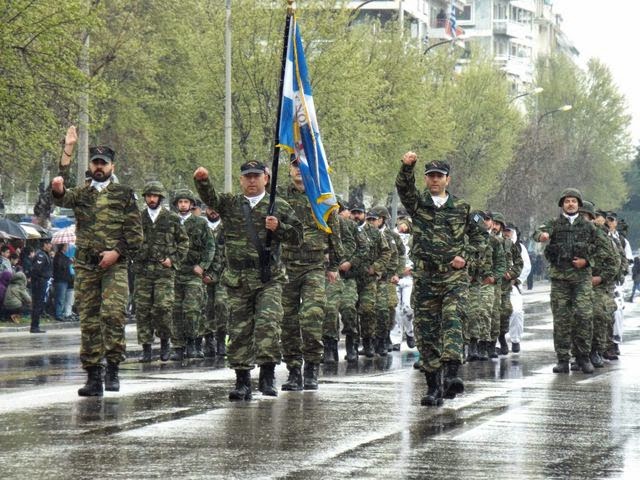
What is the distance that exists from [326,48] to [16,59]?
18192 millimetres

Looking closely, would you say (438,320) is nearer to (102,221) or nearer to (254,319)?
(254,319)

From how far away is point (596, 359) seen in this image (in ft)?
66.1

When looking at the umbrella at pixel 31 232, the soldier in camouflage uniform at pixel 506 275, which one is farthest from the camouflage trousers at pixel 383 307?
the umbrella at pixel 31 232

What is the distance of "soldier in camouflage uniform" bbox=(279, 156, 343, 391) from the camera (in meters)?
14.8

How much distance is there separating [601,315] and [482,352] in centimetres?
188

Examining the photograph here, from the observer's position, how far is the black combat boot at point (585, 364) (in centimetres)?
1861

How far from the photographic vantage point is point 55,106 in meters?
33.5

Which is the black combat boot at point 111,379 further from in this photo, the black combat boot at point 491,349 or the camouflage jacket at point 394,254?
the black combat boot at point 491,349

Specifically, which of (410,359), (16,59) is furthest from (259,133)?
(410,359)

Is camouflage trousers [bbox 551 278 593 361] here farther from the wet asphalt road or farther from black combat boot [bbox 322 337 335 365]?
black combat boot [bbox 322 337 335 365]

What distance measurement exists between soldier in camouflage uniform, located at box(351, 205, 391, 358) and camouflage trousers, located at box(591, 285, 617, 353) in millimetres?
2862

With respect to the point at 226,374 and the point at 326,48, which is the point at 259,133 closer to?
the point at 326,48

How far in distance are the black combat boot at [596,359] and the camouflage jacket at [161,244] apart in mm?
5231

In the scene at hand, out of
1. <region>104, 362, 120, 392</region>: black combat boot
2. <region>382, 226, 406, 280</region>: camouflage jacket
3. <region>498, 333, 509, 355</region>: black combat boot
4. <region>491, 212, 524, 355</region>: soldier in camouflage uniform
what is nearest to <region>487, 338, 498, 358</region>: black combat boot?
<region>491, 212, 524, 355</region>: soldier in camouflage uniform
